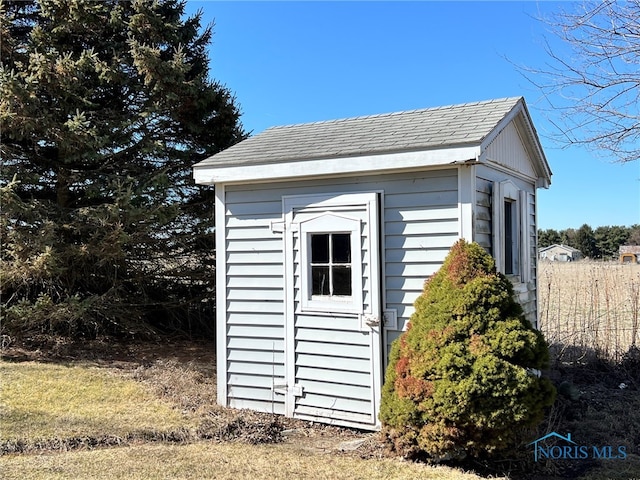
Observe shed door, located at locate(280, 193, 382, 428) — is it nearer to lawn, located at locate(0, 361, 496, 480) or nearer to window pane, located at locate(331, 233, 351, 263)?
window pane, located at locate(331, 233, 351, 263)

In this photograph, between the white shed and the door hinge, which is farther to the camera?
the door hinge

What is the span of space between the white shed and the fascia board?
0.01m

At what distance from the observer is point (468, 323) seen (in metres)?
3.80

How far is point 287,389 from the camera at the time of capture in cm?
520

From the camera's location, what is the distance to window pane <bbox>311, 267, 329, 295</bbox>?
5.01m

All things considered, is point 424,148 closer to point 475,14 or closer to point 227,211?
point 227,211

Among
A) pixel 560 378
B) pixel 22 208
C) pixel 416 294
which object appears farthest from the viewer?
pixel 22 208

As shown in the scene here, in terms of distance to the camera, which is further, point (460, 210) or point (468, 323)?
point (460, 210)

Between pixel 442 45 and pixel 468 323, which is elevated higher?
pixel 442 45

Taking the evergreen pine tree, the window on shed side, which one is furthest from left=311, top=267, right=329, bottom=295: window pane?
the evergreen pine tree

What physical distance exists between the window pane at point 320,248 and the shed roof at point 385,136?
2.60ft

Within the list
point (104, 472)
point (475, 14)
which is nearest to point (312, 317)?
point (104, 472)

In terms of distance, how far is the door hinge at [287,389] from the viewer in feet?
16.8

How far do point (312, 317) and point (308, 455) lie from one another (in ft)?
4.36
